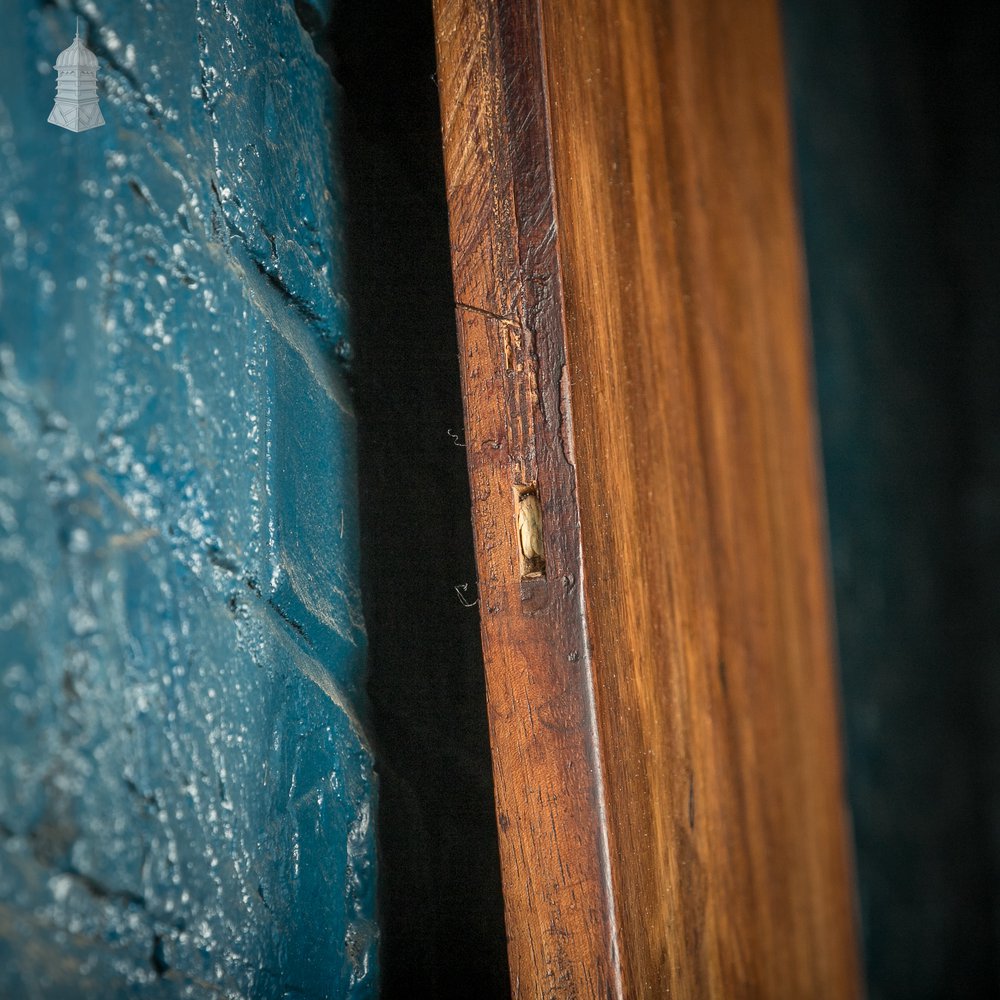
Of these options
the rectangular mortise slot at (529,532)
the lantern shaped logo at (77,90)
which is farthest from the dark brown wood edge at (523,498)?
the lantern shaped logo at (77,90)

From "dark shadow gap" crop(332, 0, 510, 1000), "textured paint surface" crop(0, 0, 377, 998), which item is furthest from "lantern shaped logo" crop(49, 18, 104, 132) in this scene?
"dark shadow gap" crop(332, 0, 510, 1000)

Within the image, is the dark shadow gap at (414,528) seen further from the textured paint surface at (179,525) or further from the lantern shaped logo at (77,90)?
the lantern shaped logo at (77,90)

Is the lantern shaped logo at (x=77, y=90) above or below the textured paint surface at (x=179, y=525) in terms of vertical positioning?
above

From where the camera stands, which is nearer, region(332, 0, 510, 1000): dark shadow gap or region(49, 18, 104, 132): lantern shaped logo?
region(49, 18, 104, 132): lantern shaped logo

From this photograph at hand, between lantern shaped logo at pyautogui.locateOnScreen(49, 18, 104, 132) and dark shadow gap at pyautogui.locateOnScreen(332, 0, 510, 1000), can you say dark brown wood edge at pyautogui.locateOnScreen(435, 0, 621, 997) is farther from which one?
lantern shaped logo at pyautogui.locateOnScreen(49, 18, 104, 132)

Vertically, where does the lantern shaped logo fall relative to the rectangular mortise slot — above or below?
above

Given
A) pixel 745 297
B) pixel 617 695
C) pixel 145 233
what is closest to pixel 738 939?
pixel 617 695
